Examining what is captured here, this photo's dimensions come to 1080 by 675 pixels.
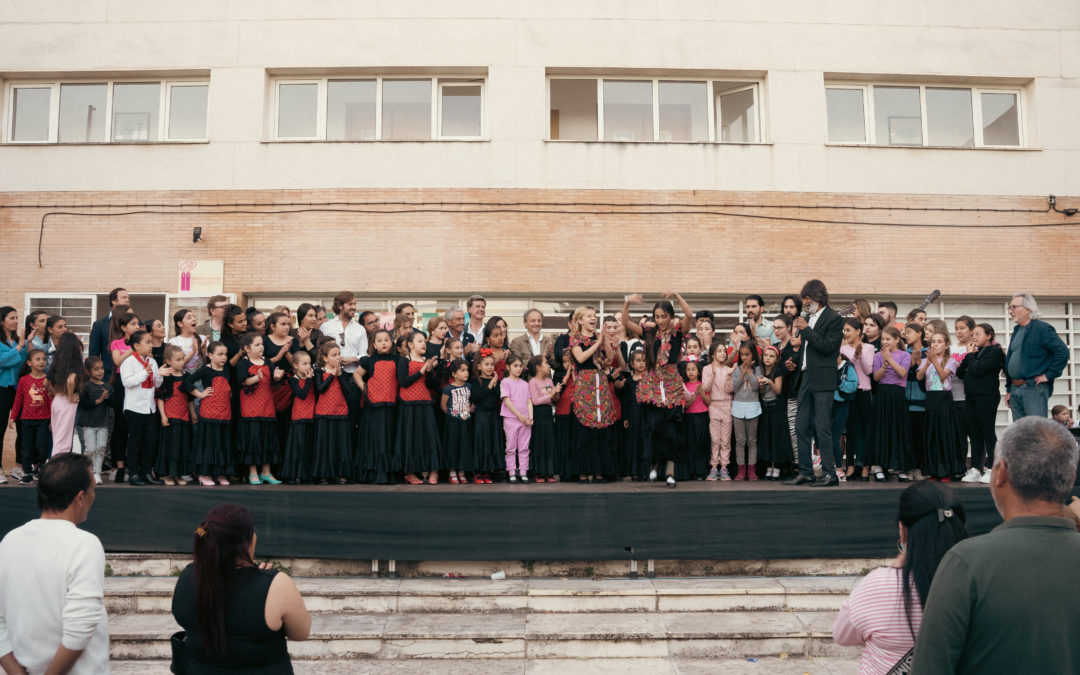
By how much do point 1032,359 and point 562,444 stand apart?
16.8 feet

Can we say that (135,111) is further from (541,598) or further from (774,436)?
(774,436)

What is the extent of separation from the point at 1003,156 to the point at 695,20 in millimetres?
5854

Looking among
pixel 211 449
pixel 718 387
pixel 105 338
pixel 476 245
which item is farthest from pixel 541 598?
pixel 476 245

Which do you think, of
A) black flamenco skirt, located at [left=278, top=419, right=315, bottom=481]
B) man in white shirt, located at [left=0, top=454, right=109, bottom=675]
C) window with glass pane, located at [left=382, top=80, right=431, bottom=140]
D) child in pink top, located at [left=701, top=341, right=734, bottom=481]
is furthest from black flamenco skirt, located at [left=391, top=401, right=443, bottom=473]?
window with glass pane, located at [left=382, top=80, right=431, bottom=140]

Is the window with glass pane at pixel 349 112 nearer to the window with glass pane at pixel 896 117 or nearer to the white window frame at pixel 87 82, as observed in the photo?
the white window frame at pixel 87 82

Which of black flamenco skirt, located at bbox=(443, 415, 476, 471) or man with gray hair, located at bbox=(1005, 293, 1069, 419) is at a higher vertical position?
man with gray hair, located at bbox=(1005, 293, 1069, 419)

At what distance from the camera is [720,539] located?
738 centimetres

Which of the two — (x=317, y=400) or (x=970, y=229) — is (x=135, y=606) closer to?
(x=317, y=400)

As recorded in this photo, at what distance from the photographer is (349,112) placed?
13.7 meters

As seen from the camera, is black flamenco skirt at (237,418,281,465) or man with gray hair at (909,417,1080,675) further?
black flamenco skirt at (237,418,281,465)

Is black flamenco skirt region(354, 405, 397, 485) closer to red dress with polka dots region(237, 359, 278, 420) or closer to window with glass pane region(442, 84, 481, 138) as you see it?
red dress with polka dots region(237, 359, 278, 420)

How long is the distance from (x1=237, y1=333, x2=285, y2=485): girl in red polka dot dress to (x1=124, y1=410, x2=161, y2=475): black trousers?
0.92 meters

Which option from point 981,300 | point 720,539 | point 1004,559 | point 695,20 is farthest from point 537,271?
point 1004,559

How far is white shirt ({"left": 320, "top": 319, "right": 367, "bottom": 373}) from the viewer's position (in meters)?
9.55
